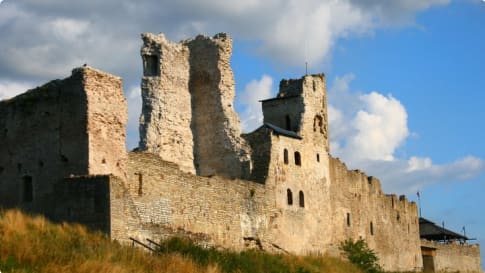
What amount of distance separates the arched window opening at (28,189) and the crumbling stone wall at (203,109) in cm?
756

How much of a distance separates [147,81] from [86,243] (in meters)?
11.8

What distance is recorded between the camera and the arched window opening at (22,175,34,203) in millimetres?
24525

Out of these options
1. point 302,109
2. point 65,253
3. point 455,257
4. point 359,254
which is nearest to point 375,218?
point 359,254

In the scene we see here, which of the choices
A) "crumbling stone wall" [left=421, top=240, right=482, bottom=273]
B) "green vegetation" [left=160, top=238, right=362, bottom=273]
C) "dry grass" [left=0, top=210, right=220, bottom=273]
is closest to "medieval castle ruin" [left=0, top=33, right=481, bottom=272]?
"green vegetation" [left=160, top=238, right=362, bottom=273]

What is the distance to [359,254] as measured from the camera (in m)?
37.0

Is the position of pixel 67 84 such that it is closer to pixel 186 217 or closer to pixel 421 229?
pixel 186 217

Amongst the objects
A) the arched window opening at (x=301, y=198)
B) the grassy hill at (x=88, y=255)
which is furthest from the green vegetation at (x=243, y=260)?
the arched window opening at (x=301, y=198)

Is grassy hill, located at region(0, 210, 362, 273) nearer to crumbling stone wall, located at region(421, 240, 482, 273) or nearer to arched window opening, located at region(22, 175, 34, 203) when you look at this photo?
arched window opening, located at region(22, 175, 34, 203)

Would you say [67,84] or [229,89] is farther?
[229,89]

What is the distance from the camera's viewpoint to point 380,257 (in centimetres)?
4391

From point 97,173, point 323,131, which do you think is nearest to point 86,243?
point 97,173

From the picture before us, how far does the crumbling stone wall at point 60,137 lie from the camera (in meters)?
23.7

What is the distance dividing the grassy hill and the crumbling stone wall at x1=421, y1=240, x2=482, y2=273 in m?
29.6

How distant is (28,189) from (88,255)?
710 centimetres
